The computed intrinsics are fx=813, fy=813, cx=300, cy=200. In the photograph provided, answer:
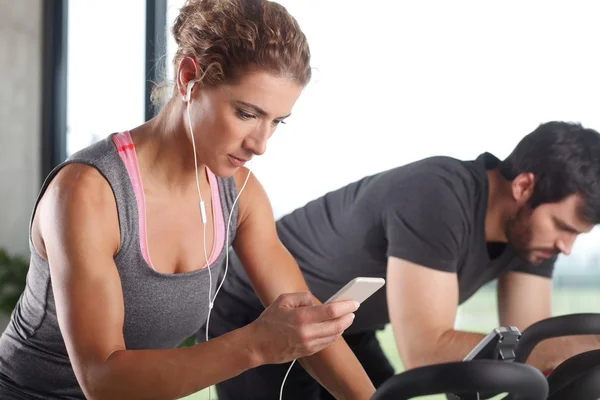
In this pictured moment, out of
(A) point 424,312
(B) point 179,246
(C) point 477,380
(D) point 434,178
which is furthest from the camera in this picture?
(D) point 434,178

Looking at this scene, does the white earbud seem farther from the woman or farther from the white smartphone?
the white smartphone

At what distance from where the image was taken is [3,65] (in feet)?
14.3

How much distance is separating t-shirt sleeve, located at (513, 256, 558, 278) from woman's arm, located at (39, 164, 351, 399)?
122 cm

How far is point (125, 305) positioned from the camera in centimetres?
137

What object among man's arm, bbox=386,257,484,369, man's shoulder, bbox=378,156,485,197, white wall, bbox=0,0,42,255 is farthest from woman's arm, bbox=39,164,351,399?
white wall, bbox=0,0,42,255

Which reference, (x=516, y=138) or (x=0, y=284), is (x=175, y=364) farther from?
(x=0, y=284)

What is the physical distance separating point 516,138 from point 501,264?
3.79ft

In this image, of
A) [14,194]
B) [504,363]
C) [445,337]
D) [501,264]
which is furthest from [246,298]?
[14,194]

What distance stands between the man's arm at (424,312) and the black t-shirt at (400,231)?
0.09 ft

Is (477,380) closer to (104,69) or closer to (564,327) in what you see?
(564,327)

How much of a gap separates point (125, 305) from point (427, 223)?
83 cm

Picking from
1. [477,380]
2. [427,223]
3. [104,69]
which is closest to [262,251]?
[427,223]

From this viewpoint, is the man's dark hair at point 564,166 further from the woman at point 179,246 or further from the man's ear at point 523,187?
the woman at point 179,246

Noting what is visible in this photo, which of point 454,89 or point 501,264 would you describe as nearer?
point 501,264
